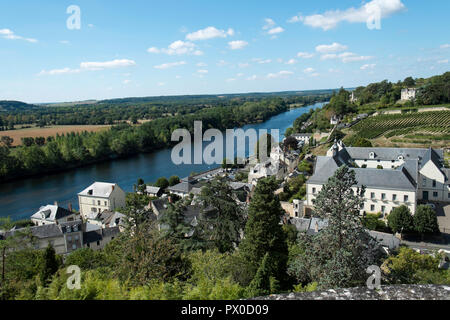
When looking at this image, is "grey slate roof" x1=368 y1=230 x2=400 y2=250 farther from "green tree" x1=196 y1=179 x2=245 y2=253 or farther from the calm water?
the calm water

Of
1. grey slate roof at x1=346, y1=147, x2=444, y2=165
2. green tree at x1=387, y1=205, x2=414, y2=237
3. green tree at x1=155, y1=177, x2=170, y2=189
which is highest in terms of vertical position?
grey slate roof at x1=346, y1=147, x2=444, y2=165

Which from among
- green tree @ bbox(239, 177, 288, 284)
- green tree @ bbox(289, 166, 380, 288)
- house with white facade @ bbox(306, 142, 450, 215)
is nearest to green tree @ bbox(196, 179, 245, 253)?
green tree @ bbox(239, 177, 288, 284)

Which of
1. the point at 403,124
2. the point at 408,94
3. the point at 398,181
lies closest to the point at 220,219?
the point at 398,181

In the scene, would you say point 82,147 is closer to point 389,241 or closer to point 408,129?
point 389,241

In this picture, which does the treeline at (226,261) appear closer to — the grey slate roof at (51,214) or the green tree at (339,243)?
the green tree at (339,243)

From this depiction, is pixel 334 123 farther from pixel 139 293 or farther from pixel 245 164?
pixel 139 293

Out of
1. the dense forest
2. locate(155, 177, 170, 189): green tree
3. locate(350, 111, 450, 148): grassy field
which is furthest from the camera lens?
the dense forest

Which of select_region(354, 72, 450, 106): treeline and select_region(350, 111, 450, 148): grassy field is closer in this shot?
select_region(350, 111, 450, 148): grassy field
